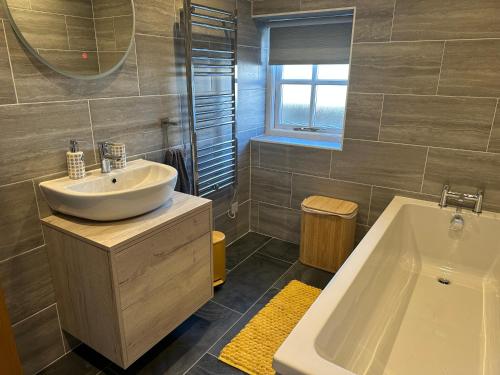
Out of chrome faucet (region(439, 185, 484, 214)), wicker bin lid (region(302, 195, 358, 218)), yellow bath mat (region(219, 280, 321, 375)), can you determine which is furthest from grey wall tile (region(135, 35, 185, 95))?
chrome faucet (region(439, 185, 484, 214))

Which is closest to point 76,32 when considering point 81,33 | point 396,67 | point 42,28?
point 81,33

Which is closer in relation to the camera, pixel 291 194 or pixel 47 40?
pixel 47 40

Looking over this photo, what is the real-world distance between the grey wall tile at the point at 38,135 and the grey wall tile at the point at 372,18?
1696mm

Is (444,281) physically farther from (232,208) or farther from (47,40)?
(47,40)

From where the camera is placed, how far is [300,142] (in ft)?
9.21

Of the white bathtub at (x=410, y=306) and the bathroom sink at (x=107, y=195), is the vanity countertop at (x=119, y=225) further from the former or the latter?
the white bathtub at (x=410, y=306)

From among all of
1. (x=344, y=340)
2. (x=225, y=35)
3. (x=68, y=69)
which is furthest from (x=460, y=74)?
(x=68, y=69)

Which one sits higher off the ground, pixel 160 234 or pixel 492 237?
pixel 160 234

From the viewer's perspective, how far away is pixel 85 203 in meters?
1.42

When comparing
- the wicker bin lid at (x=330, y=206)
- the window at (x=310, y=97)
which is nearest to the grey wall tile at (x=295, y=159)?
the wicker bin lid at (x=330, y=206)

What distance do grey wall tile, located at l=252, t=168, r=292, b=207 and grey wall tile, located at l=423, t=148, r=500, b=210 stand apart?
1.00m

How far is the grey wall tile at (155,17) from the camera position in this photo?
6.07 ft

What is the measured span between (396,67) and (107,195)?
1.84 meters

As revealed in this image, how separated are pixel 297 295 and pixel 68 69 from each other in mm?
1783
